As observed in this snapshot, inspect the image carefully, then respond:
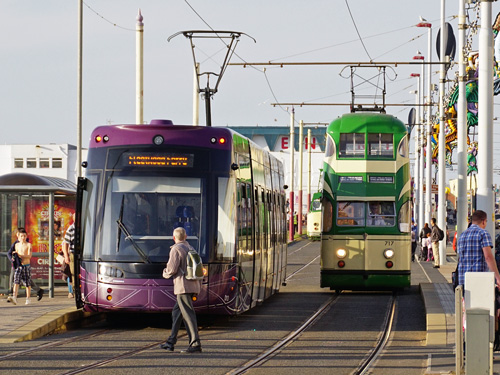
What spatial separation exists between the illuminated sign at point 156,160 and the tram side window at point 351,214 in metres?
9.94

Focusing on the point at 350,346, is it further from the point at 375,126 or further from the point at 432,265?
the point at 432,265

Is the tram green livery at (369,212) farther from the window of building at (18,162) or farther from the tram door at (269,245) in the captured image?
the window of building at (18,162)

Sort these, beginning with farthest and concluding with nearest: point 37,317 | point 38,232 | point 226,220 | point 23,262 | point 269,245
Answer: point 38,232 → point 269,245 → point 23,262 → point 37,317 → point 226,220

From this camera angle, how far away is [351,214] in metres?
27.1

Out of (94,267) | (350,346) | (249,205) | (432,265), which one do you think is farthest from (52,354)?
(432,265)

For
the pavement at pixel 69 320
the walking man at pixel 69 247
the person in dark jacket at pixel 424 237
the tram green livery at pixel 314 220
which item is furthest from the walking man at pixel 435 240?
the tram green livery at pixel 314 220

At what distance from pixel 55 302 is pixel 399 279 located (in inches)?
350

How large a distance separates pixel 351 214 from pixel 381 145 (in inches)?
69.9

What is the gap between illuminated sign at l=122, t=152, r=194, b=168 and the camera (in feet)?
58.0

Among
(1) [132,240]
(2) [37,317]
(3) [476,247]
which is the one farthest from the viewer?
(2) [37,317]

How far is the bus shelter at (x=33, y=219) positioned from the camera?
882 inches

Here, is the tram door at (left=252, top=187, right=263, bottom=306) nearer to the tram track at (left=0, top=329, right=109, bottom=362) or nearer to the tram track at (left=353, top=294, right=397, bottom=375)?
the tram track at (left=353, top=294, right=397, bottom=375)

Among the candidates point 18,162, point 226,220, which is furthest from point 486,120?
point 18,162

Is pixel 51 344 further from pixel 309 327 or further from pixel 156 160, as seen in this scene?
pixel 309 327
